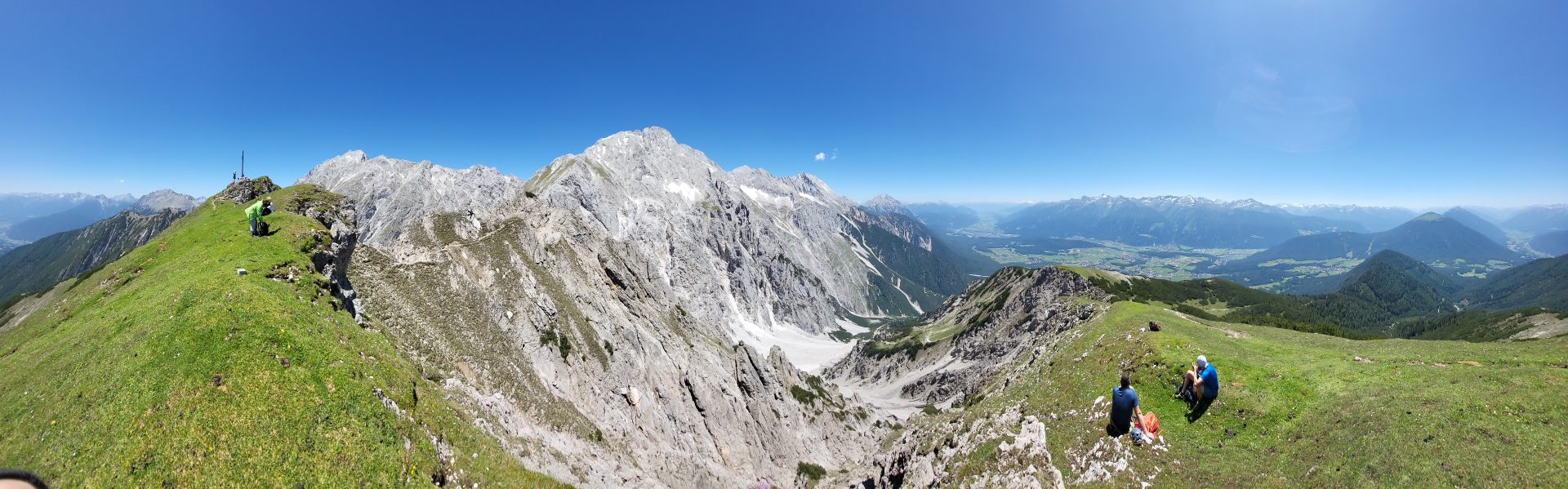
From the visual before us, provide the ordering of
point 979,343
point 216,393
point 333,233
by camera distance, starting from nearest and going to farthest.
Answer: point 216,393 < point 333,233 < point 979,343

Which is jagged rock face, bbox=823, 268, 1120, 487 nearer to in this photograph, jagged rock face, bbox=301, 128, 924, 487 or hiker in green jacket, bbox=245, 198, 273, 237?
jagged rock face, bbox=301, 128, 924, 487

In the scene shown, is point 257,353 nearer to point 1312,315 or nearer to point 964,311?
point 964,311

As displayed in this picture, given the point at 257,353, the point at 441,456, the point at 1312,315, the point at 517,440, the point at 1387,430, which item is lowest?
the point at 1312,315

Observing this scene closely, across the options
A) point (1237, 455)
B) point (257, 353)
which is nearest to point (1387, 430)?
point (1237, 455)

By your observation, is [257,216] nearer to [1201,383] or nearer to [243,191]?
[243,191]

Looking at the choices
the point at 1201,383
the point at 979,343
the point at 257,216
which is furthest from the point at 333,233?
the point at 979,343

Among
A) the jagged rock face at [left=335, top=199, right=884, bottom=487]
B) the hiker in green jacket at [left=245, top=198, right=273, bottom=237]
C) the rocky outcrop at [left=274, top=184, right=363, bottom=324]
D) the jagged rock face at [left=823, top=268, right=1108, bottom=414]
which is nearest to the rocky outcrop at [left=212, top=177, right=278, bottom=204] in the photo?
the rocky outcrop at [left=274, top=184, right=363, bottom=324]
